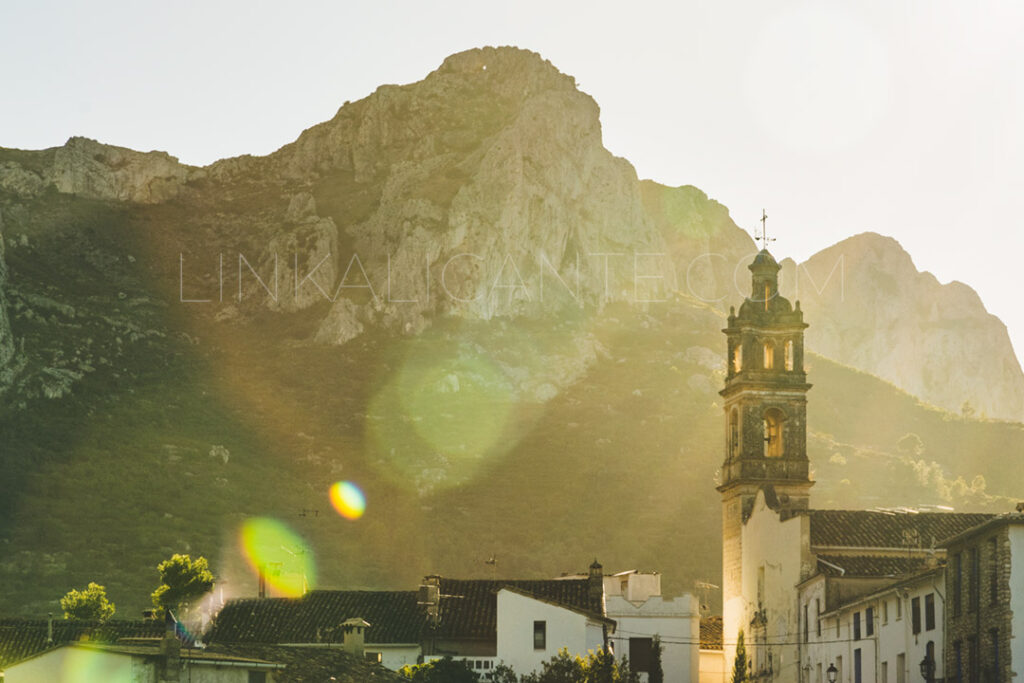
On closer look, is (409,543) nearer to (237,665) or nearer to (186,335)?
(186,335)

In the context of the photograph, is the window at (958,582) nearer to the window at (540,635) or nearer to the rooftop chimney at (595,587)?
the window at (540,635)

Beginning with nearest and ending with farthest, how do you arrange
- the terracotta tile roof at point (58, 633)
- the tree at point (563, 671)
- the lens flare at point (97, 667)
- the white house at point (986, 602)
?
1. the lens flare at point (97, 667)
2. the white house at point (986, 602)
3. the tree at point (563, 671)
4. the terracotta tile roof at point (58, 633)

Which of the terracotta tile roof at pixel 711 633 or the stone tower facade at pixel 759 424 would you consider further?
the terracotta tile roof at pixel 711 633

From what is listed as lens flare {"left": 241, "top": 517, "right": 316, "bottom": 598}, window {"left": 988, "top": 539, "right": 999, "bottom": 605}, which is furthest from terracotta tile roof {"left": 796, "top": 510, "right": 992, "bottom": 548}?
lens flare {"left": 241, "top": 517, "right": 316, "bottom": 598}

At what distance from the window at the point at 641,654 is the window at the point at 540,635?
40.7 feet

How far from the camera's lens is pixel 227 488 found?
500 ft

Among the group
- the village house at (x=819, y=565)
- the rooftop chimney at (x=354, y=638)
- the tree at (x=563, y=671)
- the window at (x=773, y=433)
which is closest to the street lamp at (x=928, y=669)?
the village house at (x=819, y=565)

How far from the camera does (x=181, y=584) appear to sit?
99938 millimetres

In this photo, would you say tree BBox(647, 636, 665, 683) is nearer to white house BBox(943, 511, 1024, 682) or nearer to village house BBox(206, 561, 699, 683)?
village house BBox(206, 561, 699, 683)

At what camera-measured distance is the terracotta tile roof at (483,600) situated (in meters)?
81.6

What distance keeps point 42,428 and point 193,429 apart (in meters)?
15.7

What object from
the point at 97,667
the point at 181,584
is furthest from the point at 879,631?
the point at 181,584

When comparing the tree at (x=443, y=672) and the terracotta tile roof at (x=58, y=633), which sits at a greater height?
the terracotta tile roof at (x=58, y=633)

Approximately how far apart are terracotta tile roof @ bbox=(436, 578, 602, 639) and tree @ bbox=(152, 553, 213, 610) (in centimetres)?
1678
